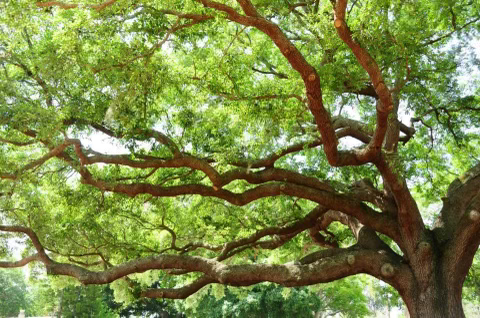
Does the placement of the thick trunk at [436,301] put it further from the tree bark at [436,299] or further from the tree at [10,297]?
the tree at [10,297]

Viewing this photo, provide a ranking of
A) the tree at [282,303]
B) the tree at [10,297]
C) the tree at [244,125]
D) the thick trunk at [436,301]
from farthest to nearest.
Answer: the tree at [10,297]
the tree at [282,303]
the thick trunk at [436,301]
the tree at [244,125]

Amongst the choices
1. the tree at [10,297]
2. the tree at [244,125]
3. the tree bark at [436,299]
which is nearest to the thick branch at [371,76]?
the tree at [244,125]

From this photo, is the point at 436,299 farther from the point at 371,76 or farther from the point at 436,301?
the point at 371,76

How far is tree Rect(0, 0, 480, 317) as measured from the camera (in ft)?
21.4

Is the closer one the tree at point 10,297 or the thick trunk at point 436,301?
the thick trunk at point 436,301

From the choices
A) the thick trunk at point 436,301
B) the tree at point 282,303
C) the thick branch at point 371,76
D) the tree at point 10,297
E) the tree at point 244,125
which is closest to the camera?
the thick branch at point 371,76

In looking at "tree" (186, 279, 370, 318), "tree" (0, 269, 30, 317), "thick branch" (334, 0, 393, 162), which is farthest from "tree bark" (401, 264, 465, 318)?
"tree" (0, 269, 30, 317)

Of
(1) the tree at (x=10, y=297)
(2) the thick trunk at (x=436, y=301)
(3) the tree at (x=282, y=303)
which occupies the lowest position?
(2) the thick trunk at (x=436, y=301)

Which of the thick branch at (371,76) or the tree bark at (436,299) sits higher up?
the thick branch at (371,76)

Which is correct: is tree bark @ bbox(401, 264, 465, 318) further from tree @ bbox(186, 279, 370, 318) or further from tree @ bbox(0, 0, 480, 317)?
tree @ bbox(186, 279, 370, 318)

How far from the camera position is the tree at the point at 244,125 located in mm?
6520

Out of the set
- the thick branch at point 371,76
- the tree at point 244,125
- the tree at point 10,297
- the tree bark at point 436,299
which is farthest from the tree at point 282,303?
the tree at point 10,297

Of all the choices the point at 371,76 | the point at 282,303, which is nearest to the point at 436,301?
the point at 371,76

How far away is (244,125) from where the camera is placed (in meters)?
8.84
